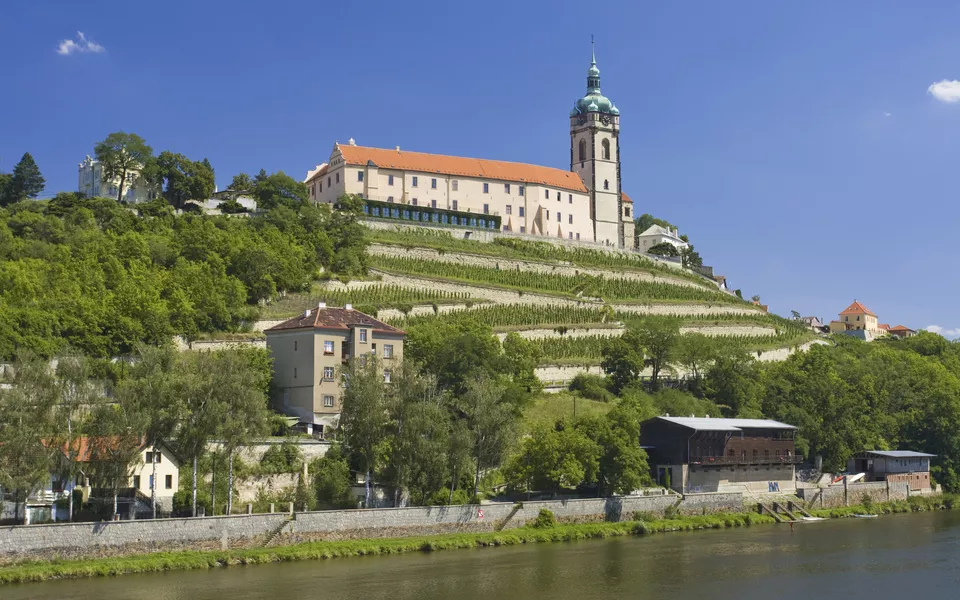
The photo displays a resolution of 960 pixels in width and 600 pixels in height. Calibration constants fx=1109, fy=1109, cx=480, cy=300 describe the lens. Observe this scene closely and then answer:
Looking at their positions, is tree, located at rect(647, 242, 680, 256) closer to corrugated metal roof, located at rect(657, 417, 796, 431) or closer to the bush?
corrugated metal roof, located at rect(657, 417, 796, 431)

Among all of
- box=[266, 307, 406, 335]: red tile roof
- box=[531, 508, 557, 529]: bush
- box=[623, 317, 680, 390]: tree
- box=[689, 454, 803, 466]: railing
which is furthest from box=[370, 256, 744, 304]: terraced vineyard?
box=[531, 508, 557, 529]: bush

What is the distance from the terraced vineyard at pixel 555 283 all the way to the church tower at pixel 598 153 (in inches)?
534

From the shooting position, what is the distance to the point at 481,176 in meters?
101

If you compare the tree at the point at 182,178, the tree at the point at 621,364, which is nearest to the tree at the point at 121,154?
the tree at the point at 182,178

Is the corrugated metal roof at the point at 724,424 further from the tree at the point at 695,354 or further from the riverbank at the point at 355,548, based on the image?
the tree at the point at 695,354

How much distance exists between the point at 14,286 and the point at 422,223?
129 ft

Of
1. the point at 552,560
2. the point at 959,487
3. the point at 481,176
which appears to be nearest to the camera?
the point at 552,560

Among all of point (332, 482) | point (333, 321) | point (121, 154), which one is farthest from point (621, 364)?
point (121, 154)

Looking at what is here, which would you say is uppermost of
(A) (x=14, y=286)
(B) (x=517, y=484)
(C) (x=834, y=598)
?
(A) (x=14, y=286)

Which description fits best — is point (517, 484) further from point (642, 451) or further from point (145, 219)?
point (145, 219)

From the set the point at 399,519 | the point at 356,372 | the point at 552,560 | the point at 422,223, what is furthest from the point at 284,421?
the point at 422,223

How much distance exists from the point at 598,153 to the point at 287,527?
73.3m

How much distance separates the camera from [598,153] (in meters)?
110

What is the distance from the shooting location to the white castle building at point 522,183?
312 feet
